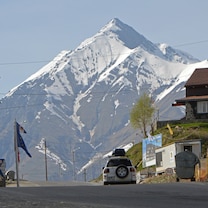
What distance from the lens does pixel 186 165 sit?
4753 cm

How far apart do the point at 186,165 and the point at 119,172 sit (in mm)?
3904

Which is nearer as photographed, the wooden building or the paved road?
the paved road

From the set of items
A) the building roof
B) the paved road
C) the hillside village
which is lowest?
the paved road

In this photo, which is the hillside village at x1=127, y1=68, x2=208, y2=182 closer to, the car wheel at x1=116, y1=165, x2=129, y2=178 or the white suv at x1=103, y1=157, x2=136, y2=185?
the white suv at x1=103, y1=157, x2=136, y2=185

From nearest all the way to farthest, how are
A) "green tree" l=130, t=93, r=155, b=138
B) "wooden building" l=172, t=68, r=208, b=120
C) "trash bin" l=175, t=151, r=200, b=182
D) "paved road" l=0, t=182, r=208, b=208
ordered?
"paved road" l=0, t=182, r=208, b=208 → "trash bin" l=175, t=151, r=200, b=182 → "wooden building" l=172, t=68, r=208, b=120 → "green tree" l=130, t=93, r=155, b=138

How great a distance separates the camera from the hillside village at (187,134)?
76438mm

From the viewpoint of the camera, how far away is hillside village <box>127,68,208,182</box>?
76.4 metres

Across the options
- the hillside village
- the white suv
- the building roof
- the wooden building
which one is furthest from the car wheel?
the building roof

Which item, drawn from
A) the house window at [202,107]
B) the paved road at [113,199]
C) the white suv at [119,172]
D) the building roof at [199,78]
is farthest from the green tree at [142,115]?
the paved road at [113,199]

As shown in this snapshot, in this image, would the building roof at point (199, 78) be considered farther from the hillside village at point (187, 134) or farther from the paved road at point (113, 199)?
the paved road at point (113, 199)

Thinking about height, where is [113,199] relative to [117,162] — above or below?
below

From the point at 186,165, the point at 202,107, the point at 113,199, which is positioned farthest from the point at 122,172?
the point at 202,107

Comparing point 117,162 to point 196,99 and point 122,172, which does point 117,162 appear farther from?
point 196,99

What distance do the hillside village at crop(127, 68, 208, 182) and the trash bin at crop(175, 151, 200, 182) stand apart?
58.8 feet
